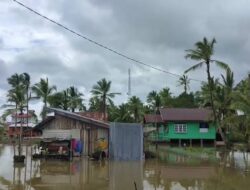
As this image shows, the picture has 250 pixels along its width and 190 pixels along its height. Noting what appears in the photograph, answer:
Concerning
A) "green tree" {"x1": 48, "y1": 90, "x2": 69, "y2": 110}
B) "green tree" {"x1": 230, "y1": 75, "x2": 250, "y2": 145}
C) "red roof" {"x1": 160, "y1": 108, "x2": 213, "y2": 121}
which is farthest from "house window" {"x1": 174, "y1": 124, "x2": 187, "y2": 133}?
"green tree" {"x1": 230, "y1": 75, "x2": 250, "y2": 145}

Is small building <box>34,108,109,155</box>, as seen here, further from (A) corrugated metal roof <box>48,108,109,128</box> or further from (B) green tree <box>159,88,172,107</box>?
(B) green tree <box>159,88,172,107</box>

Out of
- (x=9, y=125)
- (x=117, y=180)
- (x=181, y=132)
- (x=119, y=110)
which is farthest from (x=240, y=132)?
(x=9, y=125)

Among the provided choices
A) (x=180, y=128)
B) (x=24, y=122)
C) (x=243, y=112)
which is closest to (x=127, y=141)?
(x=243, y=112)

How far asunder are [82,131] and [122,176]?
13.1 meters

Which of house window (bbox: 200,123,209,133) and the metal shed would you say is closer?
the metal shed

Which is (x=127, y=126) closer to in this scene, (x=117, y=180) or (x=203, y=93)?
(x=117, y=180)

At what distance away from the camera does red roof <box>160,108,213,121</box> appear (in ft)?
178

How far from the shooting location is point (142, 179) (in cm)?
2144

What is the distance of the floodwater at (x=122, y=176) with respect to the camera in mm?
19203

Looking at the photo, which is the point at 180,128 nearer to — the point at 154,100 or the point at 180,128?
the point at 180,128

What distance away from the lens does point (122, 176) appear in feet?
73.6

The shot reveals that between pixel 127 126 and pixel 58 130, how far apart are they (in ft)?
21.5

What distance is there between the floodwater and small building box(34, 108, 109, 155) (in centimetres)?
386

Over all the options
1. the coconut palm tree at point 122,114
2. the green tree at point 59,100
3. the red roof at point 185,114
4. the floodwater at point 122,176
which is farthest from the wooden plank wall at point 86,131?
the coconut palm tree at point 122,114
